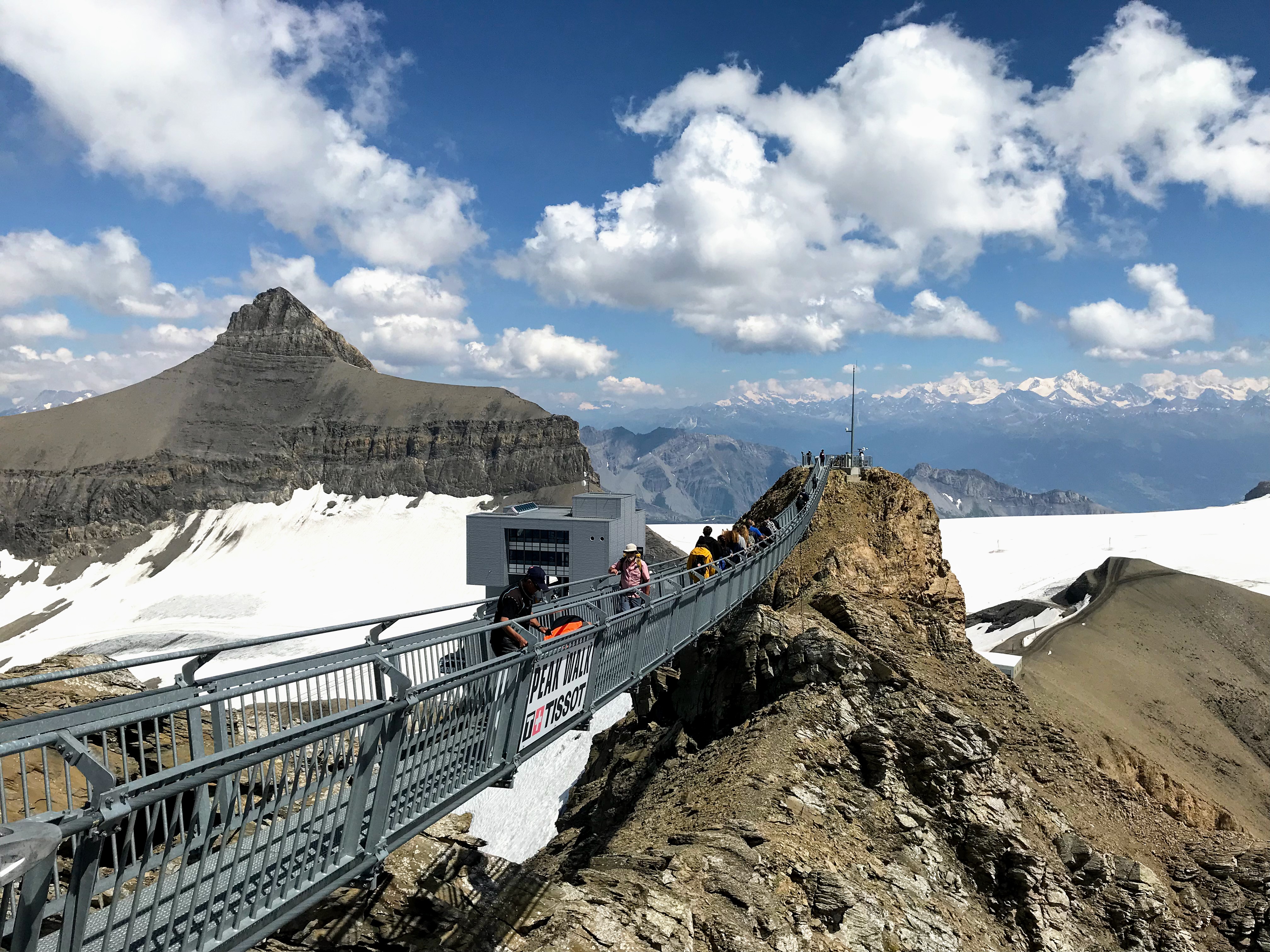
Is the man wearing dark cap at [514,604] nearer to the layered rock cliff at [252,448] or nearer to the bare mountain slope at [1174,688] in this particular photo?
the bare mountain slope at [1174,688]

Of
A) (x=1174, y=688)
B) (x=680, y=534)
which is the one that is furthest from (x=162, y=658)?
(x=680, y=534)

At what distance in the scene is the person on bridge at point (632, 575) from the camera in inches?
472

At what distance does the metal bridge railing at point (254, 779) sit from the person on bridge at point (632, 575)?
2.46m

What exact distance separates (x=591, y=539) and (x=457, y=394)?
95.4 meters

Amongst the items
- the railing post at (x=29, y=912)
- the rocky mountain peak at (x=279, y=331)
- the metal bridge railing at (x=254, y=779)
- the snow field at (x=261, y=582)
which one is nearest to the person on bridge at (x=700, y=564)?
the metal bridge railing at (x=254, y=779)

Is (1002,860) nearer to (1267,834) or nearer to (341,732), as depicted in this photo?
(341,732)

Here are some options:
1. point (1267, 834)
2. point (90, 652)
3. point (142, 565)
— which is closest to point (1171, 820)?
point (1267, 834)

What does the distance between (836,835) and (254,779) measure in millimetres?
9623

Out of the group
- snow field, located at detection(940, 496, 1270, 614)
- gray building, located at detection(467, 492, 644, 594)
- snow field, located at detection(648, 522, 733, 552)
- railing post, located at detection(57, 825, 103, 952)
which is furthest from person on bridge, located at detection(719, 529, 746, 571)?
snow field, located at detection(648, 522, 733, 552)

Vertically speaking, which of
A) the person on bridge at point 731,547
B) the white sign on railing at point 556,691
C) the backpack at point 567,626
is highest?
the person on bridge at point 731,547

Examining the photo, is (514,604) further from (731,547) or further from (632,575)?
(731,547)

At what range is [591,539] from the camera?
184 feet

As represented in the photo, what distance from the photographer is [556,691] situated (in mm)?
8078

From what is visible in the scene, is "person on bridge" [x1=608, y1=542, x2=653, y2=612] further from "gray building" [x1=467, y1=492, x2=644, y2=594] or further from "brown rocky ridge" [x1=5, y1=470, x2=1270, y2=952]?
"gray building" [x1=467, y1=492, x2=644, y2=594]
